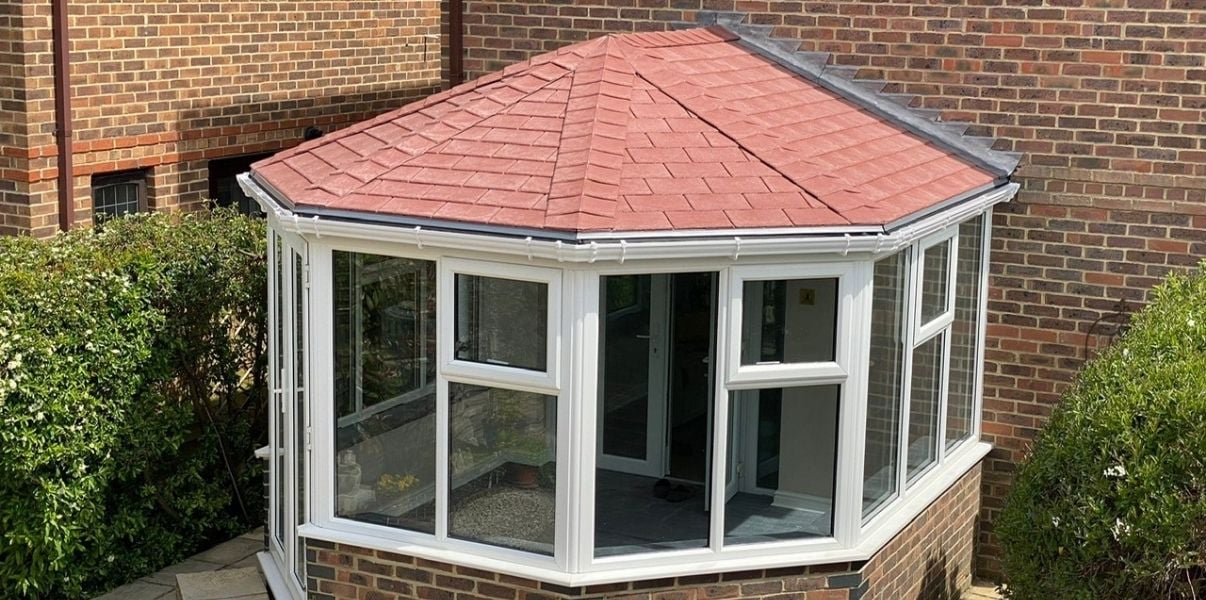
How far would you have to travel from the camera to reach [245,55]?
41.9ft

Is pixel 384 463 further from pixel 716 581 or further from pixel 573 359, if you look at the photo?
pixel 716 581

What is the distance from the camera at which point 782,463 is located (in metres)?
8.17

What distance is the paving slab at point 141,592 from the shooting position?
30.7 feet

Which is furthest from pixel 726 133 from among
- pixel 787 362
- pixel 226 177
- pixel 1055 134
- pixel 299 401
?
pixel 226 177

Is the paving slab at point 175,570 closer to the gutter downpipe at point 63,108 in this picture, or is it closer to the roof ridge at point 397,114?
the roof ridge at point 397,114

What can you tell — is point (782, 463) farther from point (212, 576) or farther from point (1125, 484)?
point (212, 576)

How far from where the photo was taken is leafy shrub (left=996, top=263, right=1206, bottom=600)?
23.0 ft

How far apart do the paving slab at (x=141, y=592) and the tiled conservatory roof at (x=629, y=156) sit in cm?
275

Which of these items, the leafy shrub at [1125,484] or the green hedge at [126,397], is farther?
the green hedge at [126,397]

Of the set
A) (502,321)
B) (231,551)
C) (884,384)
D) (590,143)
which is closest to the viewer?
(502,321)

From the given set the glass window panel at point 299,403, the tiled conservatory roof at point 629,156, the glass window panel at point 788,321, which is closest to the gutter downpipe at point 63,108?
the tiled conservatory roof at point 629,156

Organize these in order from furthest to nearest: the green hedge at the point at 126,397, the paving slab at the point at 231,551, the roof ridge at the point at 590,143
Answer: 1. the paving slab at the point at 231,551
2. the green hedge at the point at 126,397
3. the roof ridge at the point at 590,143

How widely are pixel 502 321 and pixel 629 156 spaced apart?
41.9 inches

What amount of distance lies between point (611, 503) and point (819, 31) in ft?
11.3
